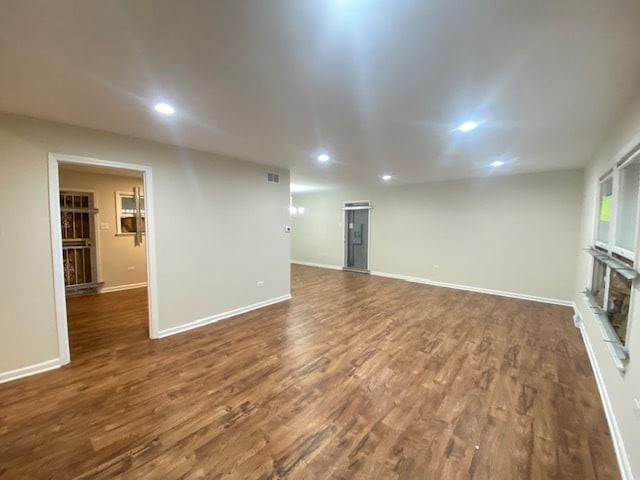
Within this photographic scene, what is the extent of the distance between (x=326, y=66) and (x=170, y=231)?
289 cm

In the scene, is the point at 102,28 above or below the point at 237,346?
above

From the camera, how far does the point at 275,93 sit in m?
2.12

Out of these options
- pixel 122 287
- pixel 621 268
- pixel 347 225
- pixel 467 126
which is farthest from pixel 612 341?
pixel 122 287

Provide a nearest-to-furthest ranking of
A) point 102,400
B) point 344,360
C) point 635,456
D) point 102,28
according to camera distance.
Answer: point 102,28 → point 635,456 → point 102,400 → point 344,360

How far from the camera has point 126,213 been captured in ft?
19.9

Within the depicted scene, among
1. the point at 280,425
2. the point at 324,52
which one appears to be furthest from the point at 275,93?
the point at 280,425

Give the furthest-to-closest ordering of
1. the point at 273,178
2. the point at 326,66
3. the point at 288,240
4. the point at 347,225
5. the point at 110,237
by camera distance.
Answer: the point at 347,225 → the point at 110,237 → the point at 288,240 → the point at 273,178 → the point at 326,66

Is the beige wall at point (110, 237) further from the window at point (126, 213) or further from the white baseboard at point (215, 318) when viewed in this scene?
the white baseboard at point (215, 318)

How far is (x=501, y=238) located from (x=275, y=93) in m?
5.49

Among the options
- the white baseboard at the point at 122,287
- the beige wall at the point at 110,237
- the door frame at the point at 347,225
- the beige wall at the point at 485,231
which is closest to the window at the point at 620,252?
the beige wall at the point at 485,231

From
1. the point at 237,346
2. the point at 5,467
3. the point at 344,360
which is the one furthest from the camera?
the point at 237,346

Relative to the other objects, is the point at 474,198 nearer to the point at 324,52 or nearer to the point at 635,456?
the point at 635,456

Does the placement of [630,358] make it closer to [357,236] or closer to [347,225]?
[357,236]

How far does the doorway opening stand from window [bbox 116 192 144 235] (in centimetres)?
525
